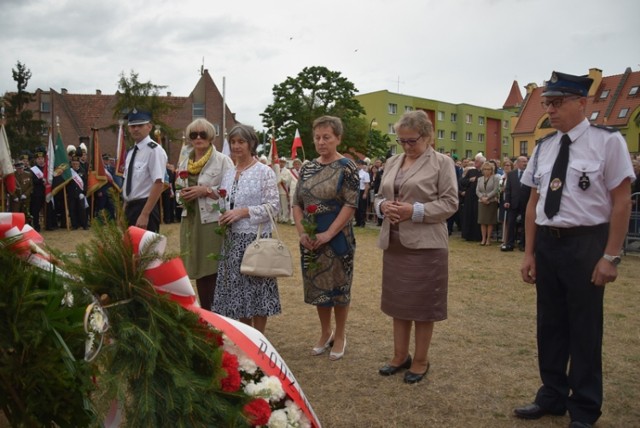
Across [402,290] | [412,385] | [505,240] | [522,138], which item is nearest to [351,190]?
[402,290]

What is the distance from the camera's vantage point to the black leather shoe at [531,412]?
350cm

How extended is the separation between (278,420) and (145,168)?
3.78 meters

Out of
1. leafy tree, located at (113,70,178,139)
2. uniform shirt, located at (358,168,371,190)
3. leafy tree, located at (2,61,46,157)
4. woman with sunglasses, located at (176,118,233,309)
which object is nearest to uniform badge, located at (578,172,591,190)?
woman with sunglasses, located at (176,118,233,309)

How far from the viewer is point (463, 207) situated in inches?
547

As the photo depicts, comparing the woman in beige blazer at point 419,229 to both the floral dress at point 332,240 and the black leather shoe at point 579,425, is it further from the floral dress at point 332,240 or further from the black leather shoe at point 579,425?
the black leather shoe at point 579,425

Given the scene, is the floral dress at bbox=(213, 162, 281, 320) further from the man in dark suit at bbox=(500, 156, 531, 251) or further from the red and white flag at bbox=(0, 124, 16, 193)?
the man in dark suit at bbox=(500, 156, 531, 251)

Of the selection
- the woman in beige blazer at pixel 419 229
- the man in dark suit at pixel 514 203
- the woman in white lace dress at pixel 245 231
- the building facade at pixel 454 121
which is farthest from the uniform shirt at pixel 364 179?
the building facade at pixel 454 121

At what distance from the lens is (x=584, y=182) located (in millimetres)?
3158

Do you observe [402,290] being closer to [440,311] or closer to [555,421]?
[440,311]

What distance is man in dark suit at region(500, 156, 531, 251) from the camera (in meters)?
11.4

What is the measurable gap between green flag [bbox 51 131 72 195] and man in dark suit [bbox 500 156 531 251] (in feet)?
39.2

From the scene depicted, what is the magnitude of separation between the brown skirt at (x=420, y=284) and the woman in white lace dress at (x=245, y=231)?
3.51 feet

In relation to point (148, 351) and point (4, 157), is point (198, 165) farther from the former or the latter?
Answer: point (4, 157)

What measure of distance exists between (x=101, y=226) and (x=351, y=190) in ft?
8.82
